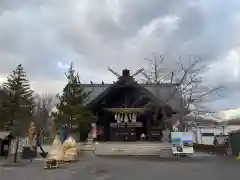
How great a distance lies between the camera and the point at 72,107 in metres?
30.0

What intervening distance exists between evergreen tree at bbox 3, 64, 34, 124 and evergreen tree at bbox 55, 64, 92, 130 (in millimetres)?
4228

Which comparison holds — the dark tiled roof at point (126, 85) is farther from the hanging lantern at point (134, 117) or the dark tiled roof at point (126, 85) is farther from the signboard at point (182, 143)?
the signboard at point (182, 143)

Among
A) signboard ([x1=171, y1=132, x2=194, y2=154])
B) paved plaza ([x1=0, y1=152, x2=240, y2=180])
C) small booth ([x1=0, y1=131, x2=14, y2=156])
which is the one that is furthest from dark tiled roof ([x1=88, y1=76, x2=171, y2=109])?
paved plaza ([x1=0, y1=152, x2=240, y2=180])

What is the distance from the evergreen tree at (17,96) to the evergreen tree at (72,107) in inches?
166

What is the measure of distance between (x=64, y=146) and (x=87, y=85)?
22976mm

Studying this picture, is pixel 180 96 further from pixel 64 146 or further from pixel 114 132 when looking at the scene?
pixel 64 146

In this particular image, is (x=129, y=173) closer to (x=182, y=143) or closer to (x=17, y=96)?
(x=182, y=143)

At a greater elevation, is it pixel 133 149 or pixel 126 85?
pixel 126 85

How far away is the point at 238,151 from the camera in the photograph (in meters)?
27.5

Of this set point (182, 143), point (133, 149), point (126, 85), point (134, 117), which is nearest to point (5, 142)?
point (133, 149)

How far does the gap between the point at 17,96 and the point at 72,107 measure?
9801 millimetres

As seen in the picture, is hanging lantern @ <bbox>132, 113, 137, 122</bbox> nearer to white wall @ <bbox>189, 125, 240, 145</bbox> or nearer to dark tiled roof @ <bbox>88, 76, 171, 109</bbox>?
dark tiled roof @ <bbox>88, 76, 171, 109</bbox>

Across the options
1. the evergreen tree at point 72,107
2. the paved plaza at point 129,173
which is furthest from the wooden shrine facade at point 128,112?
the paved plaza at point 129,173

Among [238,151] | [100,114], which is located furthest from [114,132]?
[238,151]
